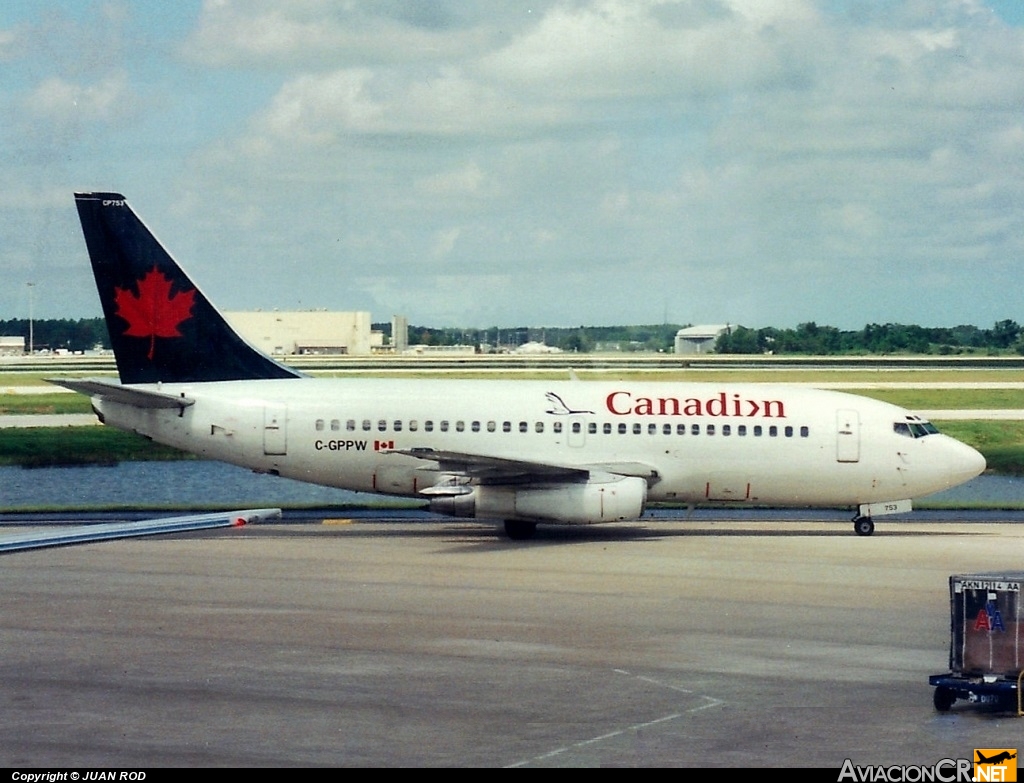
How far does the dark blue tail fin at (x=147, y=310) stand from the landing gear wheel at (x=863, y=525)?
16.1 m

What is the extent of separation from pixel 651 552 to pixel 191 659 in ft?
48.4

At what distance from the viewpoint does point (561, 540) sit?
3544 centimetres

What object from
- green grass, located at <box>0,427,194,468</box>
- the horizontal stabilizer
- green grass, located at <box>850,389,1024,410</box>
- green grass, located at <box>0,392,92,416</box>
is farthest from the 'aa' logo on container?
green grass, located at <box>0,392,92,416</box>

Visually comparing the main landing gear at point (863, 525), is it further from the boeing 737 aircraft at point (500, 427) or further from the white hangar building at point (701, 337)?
the white hangar building at point (701, 337)

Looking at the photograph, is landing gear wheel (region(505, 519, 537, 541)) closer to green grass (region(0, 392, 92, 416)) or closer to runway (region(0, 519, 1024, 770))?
runway (region(0, 519, 1024, 770))

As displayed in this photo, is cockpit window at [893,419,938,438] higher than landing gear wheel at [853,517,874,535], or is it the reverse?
cockpit window at [893,419,938,438]

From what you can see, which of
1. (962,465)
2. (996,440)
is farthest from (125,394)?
(996,440)

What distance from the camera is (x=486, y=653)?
20.7 meters

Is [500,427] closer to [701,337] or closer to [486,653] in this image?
[486,653]

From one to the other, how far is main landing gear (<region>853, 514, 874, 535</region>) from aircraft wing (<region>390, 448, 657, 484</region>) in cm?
681

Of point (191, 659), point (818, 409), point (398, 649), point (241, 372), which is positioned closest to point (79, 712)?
point (191, 659)

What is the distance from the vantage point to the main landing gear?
119 feet

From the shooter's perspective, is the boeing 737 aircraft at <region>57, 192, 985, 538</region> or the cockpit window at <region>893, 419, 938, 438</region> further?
the cockpit window at <region>893, 419, 938, 438</region>

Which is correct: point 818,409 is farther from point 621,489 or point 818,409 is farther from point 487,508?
point 487,508
